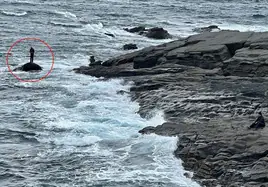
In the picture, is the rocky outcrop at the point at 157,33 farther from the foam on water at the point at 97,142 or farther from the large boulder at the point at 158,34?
the foam on water at the point at 97,142

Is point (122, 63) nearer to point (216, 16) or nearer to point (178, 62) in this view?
point (178, 62)

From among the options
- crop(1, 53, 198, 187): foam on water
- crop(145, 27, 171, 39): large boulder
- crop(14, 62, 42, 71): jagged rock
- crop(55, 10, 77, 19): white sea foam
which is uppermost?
crop(55, 10, 77, 19): white sea foam

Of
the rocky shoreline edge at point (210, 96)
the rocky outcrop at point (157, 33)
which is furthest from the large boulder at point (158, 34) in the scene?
the rocky shoreline edge at point (210, 96)

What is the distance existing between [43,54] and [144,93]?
57.5 feet

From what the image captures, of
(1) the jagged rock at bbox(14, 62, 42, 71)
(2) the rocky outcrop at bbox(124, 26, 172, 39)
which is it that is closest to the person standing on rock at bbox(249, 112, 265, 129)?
(1) the jagged rock at bbox(14, 62, 42, 71)

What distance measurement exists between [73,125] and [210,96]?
24.7 feet

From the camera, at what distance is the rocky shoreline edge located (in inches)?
835

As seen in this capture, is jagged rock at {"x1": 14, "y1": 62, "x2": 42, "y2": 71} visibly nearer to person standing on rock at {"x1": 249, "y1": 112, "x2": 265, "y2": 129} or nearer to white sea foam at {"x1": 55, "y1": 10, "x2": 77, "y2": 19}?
person standing on rock at {"x1": 249, "y1": 112, "x2": 265, "y2": 129}

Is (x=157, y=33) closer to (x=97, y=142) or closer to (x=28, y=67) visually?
(x=28, y=67)

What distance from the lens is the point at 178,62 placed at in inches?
1423

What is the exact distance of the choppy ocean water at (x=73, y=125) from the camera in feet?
71.2

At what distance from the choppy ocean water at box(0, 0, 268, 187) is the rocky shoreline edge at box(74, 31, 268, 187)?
86cm

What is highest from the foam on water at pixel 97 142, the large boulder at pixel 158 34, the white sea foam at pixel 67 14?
the white sea foam at pixel 67 14

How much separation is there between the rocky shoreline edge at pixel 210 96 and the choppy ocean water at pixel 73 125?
2.81ft
